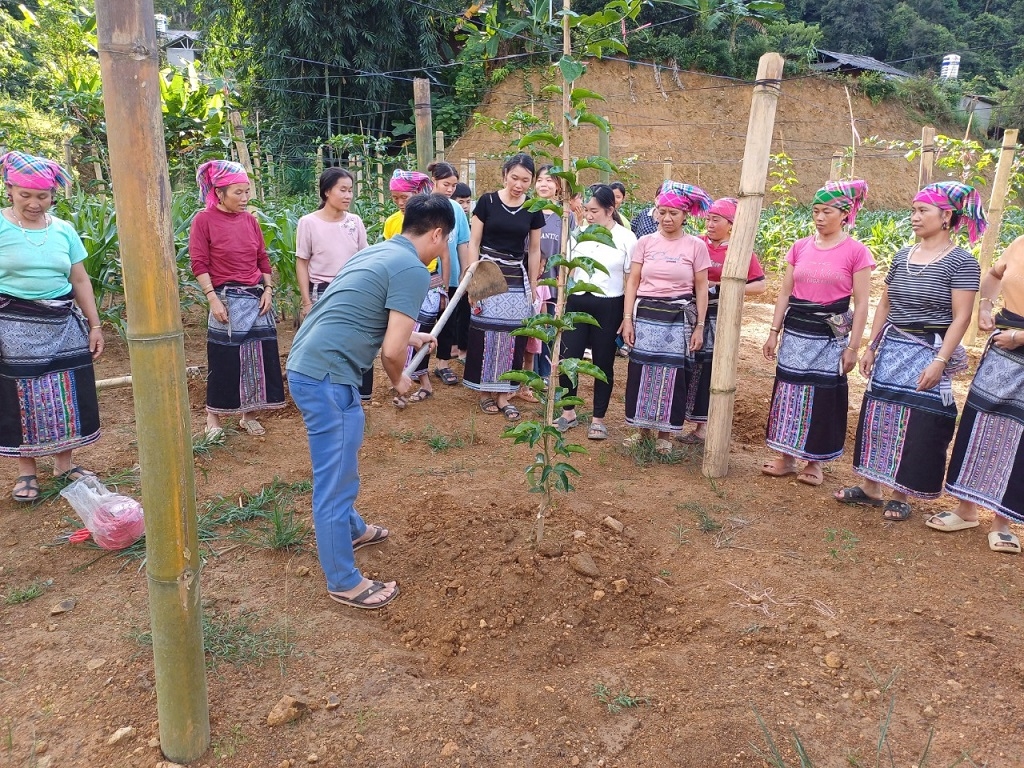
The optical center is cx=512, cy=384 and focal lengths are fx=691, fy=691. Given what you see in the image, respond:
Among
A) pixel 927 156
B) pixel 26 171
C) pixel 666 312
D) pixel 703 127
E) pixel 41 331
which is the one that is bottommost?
pixel 41 331

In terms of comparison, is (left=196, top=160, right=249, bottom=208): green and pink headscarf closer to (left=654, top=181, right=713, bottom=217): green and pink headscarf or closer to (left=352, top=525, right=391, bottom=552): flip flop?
(left=352, top=525, right=391, bottom=552): flip flop

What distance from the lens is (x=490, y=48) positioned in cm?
223

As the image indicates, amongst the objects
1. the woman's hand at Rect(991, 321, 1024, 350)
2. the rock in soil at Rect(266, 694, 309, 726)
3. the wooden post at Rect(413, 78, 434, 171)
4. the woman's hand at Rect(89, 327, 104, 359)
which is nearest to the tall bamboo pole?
the rock in soil at Rect(266, 694, 309, 726)

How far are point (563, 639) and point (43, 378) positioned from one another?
8.44ft

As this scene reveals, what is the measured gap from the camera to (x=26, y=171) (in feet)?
9.30

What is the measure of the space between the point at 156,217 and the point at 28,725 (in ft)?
4.83

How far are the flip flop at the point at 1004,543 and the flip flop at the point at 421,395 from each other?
10.7ft

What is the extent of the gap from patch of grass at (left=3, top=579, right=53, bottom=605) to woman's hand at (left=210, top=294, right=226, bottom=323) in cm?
153

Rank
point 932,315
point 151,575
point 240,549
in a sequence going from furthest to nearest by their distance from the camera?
point 932,315 < point 240,549 < point 151,575

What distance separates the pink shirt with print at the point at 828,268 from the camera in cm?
323

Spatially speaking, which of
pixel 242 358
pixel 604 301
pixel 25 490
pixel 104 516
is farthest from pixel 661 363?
pixel 25 490

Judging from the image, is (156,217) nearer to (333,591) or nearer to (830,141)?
(333,591)

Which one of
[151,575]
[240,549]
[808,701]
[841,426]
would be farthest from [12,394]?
[841,426]

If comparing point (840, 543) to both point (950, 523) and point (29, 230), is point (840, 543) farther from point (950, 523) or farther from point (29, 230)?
point (29, 230)
